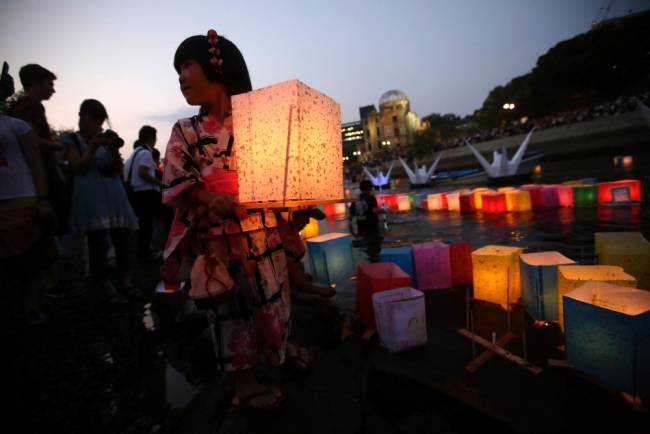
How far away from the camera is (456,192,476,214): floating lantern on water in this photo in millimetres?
7738

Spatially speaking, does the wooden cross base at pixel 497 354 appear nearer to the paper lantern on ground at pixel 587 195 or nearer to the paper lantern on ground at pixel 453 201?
the paper lantern on ground at pixel 587 195

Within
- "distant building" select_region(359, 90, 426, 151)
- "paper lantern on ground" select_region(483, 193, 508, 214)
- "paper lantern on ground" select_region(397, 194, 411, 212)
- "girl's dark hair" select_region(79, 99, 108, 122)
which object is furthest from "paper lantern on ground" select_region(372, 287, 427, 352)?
"distant building" select_region(359, 90, 426, 151)

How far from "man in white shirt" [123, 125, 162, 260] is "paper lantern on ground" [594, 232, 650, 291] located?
5.59 metres

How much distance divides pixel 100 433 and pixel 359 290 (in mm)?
1912

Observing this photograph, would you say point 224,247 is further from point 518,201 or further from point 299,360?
point 518,201

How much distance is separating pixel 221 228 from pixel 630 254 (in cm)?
297

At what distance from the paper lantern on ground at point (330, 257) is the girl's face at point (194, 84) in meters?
2.14

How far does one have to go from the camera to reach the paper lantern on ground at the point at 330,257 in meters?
3.62

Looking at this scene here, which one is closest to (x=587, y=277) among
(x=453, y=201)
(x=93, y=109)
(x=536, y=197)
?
(x=93, y=109)

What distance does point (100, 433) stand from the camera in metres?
1.79

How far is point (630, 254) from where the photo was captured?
237 cm

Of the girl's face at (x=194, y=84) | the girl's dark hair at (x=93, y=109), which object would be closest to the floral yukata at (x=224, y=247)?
the girl's face at (x=194, y=84)

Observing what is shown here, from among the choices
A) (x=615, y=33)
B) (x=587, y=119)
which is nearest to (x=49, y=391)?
(x=587, y=119)

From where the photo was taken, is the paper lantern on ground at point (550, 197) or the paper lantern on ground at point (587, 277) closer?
the paper lantern on ground at point (587, 277)
